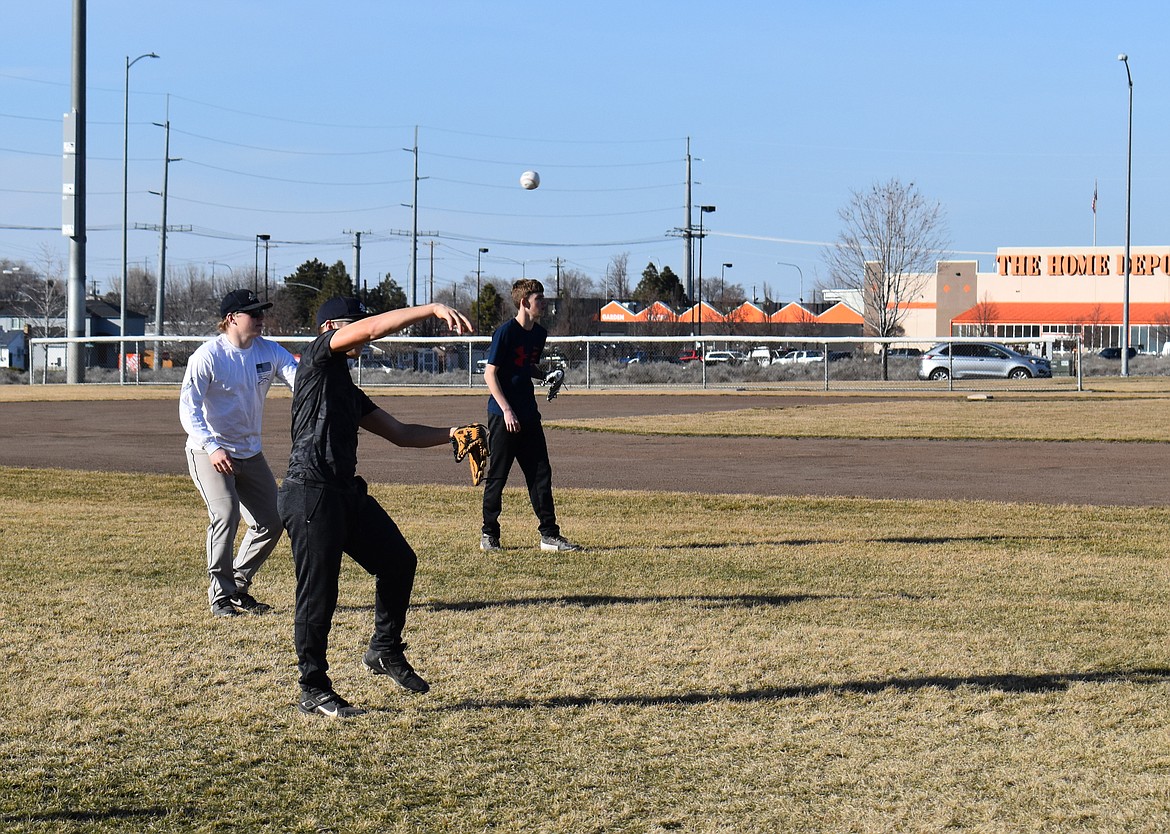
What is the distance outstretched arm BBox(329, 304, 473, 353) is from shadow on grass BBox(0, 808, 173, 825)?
1.85 meters

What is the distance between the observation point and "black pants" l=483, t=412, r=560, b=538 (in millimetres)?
10148

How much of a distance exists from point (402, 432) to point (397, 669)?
107cm

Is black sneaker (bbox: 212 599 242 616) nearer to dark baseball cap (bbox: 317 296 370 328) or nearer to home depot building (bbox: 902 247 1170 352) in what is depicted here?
dark baseball cap (bbox: 317 296 370 328)

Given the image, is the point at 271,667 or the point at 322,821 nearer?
the point at 322,821

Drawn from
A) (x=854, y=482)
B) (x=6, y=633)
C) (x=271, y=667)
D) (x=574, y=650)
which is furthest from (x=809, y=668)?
(x=854, y=482)

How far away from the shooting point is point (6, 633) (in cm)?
740

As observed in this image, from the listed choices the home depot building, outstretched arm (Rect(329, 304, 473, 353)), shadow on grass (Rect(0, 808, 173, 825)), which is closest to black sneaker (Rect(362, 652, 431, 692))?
outstretched arm (Rect(329, 304, 473, 353))

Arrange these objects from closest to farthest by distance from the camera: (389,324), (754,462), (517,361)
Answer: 1. (389,324)
2. (517,361)
3. (754,462)

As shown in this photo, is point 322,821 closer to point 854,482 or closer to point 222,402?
point 222,402

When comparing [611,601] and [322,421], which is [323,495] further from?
[611,601]

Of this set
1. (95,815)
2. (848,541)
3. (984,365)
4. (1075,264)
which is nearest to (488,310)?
(1075,264)

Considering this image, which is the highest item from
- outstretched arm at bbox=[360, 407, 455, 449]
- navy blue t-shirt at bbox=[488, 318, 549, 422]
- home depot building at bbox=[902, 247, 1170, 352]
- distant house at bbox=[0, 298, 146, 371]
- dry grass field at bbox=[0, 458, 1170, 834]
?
home depot building at bbox=[902, 247, 1170, 352]

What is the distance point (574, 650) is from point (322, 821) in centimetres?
256

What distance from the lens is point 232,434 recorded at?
807cm
